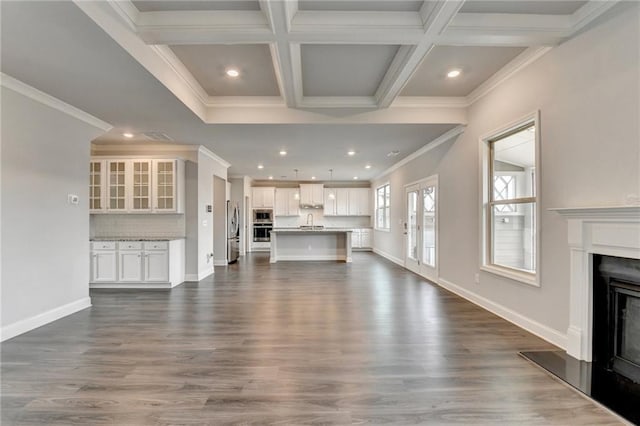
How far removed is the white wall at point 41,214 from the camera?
124 inches

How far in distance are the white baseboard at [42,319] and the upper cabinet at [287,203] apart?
24.5 ft

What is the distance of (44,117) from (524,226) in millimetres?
5755

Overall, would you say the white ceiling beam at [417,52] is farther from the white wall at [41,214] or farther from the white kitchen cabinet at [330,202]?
the white kitchen cabinet at [330,202]

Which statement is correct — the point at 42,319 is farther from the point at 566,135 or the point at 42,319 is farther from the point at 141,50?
the point at 566,135

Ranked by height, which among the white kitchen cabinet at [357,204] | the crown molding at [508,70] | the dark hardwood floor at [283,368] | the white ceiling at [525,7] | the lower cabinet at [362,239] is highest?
the white ceiling at [525,7]

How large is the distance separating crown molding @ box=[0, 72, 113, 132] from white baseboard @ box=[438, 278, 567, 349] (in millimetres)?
5873

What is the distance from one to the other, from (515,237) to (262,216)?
8817 mm

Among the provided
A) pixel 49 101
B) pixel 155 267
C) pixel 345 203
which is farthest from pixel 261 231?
pixel 49 101

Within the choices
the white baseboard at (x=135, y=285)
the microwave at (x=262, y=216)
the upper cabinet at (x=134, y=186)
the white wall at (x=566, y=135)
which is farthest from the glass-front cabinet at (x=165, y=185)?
the microwave at (x=262, y=216)

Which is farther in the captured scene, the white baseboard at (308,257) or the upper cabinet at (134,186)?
the white baseboard at (308,257)

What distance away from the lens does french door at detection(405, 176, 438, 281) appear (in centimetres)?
582

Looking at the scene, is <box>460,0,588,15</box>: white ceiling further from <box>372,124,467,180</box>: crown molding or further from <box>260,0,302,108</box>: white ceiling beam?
<box>372,124,467,180</box>: crown molding

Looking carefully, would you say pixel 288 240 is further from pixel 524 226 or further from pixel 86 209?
pixel 524 226

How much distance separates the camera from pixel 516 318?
3.45 meters
